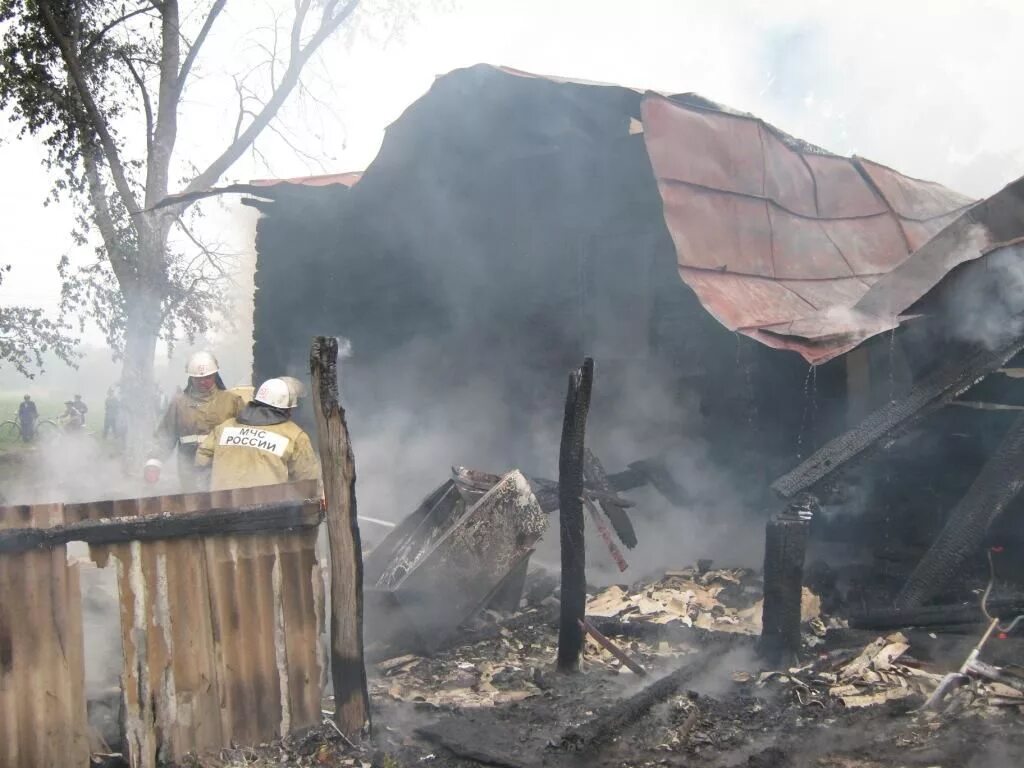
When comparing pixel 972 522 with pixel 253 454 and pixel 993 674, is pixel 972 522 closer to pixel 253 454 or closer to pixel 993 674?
pixel 993 674

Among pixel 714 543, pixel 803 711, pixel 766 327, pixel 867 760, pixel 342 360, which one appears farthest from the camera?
pixel 342 360

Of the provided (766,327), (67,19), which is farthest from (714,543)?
(67,19)

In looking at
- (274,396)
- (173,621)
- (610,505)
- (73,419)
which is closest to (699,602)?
(610,505)

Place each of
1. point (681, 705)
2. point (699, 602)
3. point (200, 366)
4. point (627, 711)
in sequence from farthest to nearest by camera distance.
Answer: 1. point (200, 366)
2. point (699, 602)
3. point (681, 705)
4. point (627, 711)

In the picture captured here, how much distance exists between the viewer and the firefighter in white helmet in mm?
7324

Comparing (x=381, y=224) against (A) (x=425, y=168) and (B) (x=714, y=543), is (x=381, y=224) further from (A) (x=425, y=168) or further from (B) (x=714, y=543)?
(B) (x=714, y=543)

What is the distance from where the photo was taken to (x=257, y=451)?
5.46m

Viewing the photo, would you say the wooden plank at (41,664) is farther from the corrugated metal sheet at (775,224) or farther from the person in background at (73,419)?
the person in background at (73,419)

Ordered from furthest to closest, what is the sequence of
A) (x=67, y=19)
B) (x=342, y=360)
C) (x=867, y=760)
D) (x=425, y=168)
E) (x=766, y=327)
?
(x=67, y=19) → (x=342, y=360) → (x=425, y=168) → (x=766, y=327) → (x=867, y=760)

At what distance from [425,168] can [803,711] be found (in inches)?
318

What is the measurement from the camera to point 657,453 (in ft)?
30.9

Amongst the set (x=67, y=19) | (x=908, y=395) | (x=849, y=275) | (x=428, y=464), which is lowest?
(x=428, y=464)

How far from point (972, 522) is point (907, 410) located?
0.90 meters

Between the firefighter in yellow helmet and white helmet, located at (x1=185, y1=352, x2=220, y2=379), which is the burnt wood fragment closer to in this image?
the firefighter in yellow helmet
